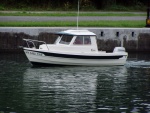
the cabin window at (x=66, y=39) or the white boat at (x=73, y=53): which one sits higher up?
the cabin window at (x=66, y=39)

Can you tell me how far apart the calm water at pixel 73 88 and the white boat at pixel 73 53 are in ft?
2.00

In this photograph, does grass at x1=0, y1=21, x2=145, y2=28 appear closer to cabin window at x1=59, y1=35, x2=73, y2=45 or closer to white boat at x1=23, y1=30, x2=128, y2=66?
cabin window at x1=59, y1=35, x2=73, y2=45

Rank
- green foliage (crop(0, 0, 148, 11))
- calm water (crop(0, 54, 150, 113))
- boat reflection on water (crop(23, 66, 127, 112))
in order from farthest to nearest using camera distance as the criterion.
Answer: green foliage (crop(0, 0, 148, 11)) < boat reflection on water (crop(23, 66, 127, 112)) < calm water (crop(0, 54, 150, 113))

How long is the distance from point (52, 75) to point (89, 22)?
14296 mm

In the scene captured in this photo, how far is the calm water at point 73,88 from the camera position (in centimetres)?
2478

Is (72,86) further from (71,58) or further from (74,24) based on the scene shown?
(74,24)

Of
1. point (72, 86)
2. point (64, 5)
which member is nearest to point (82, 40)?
point (72, 86)

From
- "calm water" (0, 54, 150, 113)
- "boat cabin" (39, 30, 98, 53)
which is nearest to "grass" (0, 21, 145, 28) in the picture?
"calm water" (0, 54, 150, 113)

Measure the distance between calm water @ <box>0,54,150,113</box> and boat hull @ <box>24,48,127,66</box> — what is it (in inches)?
19.9

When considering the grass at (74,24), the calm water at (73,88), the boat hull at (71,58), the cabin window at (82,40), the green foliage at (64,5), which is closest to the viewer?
the calm water at (73,88)

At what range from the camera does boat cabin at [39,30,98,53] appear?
120 ft

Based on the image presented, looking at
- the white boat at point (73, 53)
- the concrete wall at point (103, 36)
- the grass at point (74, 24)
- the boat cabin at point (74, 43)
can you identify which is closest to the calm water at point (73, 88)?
the white boat at point (73, 53)

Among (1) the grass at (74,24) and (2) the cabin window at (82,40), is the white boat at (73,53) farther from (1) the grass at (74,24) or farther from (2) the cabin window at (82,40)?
(1) the grass at (74,24)

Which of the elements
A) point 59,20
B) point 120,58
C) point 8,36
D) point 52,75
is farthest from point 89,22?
point 52,75
